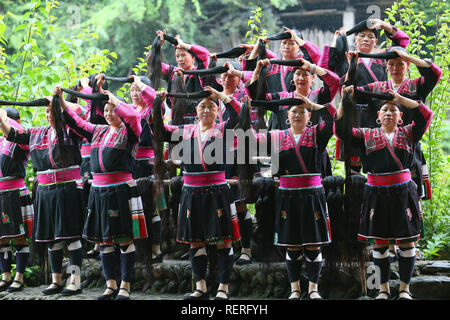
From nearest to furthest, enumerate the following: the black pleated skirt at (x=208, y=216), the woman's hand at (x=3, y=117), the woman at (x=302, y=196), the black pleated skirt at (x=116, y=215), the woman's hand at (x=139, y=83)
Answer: the woman at (x=302, y=196) → the black pleated skirt at (x=208, y=216) → the black pleated skirt at (x=116, y=215) → the woman's hand at (x=139, y=83) → the woman's hand at (x=3, y=117)

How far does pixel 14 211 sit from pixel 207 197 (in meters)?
2.02

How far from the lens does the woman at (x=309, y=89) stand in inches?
161

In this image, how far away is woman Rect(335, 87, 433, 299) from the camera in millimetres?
3838

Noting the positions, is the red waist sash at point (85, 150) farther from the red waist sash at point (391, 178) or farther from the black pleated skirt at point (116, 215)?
the red waist sash at point (391, 178)

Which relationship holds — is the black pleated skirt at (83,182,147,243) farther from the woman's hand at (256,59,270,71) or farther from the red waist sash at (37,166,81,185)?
the woman's hand at (256,59,270,71)

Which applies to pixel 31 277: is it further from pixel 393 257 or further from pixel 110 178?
pixel 393 257

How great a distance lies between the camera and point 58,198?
4.61m

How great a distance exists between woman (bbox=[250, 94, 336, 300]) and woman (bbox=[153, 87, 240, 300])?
1.34 ft

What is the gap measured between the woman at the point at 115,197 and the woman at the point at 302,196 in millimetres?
1157

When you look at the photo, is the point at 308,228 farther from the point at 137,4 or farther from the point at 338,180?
the point at 137,4

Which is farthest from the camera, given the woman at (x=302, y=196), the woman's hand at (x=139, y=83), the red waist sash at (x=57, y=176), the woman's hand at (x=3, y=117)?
the woman's hand at (x=3, y=117)

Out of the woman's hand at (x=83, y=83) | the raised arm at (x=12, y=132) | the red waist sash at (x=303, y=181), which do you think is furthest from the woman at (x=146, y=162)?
the red waist sash at (x=303, y=181)

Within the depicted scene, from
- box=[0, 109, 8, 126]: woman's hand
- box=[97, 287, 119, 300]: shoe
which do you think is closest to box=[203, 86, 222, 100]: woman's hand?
box=[97, 287, 119, 300]: shoe

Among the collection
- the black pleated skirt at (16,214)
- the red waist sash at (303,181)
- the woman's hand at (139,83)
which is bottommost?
the black pleated skirt at (16,214)
